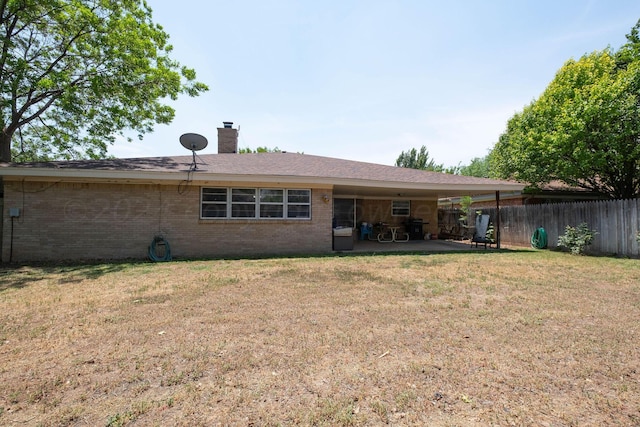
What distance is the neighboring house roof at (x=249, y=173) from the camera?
900 centimetres

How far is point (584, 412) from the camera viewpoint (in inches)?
87.7

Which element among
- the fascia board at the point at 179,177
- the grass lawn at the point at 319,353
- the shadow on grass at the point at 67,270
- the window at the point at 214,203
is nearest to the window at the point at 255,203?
the window at the point at 214,203

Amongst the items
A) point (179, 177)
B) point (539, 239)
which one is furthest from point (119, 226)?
point (539, 239)

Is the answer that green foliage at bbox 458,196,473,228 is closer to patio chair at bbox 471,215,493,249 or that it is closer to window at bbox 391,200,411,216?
window at bbox 391,200,411,216

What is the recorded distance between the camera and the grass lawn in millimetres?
2246

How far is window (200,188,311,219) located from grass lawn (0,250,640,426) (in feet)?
14.3

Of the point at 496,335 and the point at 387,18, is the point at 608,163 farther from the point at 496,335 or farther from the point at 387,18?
the point at 496,335

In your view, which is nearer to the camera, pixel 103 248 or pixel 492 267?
pixel 492 267

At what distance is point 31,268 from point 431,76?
43.7 ft

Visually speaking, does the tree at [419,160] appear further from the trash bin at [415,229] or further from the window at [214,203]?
the window at [214,203]

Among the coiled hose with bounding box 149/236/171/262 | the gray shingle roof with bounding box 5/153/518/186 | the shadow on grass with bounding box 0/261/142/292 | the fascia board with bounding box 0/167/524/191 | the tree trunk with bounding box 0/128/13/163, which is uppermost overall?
the tree trunk with bounding box 0/128/13/163

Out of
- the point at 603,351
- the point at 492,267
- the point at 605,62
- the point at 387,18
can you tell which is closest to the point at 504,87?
the point at 605,62

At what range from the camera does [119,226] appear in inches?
378

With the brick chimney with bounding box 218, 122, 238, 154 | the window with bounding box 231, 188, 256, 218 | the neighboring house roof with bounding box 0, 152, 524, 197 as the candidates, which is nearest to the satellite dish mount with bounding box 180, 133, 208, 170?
the neighboring house roof with bounding box 0, 152, 524, 197
